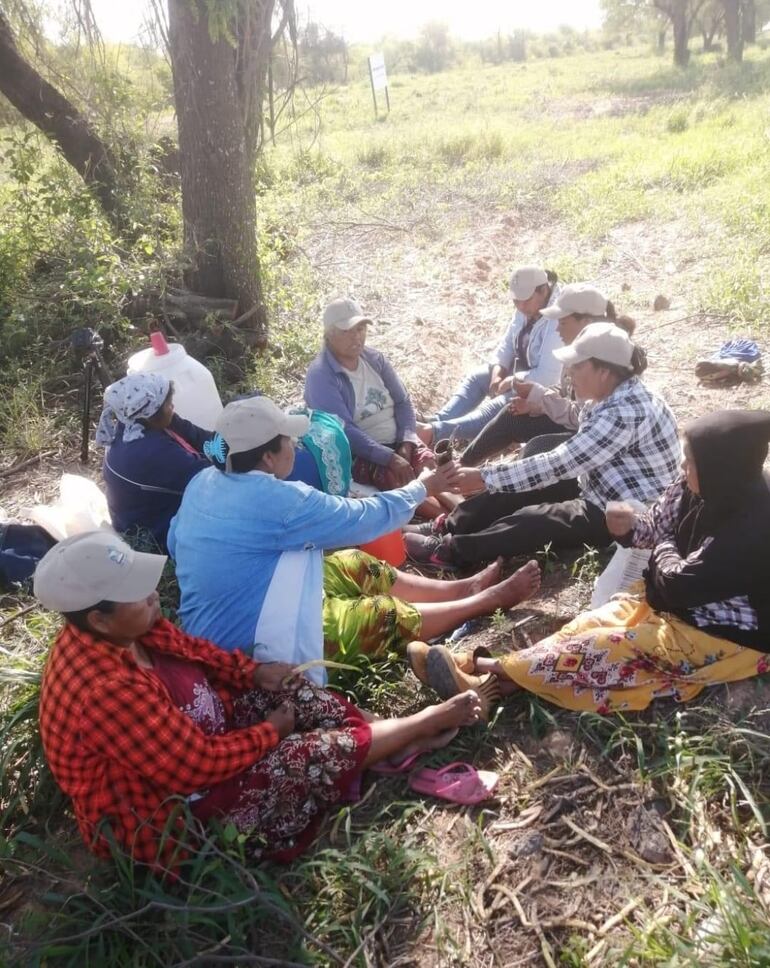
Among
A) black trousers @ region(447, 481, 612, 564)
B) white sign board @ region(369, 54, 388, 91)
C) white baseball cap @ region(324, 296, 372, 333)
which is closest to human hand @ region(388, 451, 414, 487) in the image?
black trousers @ region(447, 481, 612, 564)

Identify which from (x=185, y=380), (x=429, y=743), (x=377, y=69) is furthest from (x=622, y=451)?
(x=377, y=69)

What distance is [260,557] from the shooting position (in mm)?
2455

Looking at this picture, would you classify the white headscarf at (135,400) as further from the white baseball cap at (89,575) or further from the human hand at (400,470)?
the white baseball cap at (89,575)

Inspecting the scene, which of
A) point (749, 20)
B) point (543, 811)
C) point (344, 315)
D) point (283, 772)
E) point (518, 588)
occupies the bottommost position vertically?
point (543, 811)

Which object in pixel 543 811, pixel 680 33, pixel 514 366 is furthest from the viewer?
pixel 680 33

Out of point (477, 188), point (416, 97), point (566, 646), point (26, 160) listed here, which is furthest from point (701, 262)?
point (416, 97)

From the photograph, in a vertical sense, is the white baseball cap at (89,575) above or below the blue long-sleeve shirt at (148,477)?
above

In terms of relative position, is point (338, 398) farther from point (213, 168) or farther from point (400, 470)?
point (213, 168)

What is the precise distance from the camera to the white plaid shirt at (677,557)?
7.46 feet

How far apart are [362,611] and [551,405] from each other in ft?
5.78

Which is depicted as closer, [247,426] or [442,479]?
[247,426]

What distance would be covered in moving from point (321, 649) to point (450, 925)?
910 millimetres

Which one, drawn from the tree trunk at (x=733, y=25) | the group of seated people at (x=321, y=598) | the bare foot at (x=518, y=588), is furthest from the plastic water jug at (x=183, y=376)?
the tree trunk at (x=733, y=25)

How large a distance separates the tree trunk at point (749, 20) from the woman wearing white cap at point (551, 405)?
91.6 ft
